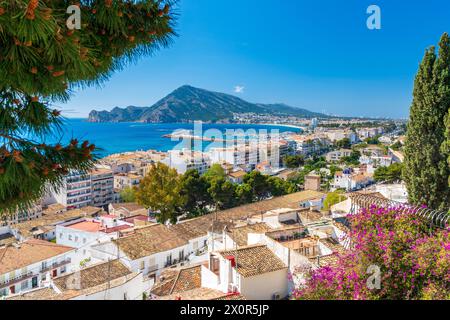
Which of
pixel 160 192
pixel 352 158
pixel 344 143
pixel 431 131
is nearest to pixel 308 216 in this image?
pixel 431 131

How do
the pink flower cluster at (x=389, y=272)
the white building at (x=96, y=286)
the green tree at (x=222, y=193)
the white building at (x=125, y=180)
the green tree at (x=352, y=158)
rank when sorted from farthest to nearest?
the green tree at (x=352, y=158)
the white building at (x=125, y=180)
the green tree at (x=222, y=193)
the white building at (x=96, y=286)
the pink flower cluster at (x=389, y=272)

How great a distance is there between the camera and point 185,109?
301 feet

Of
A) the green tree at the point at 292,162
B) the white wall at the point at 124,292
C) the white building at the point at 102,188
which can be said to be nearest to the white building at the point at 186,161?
the white building at the point at 102,188

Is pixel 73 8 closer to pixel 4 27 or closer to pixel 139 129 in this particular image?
pixel 4 27

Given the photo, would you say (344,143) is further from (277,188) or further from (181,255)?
(181,255)

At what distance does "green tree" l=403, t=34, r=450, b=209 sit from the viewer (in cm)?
673

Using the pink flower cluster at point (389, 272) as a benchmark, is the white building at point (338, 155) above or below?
below

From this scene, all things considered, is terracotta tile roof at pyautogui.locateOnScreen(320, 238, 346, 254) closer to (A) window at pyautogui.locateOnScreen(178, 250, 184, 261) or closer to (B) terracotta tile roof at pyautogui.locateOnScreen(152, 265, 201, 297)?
(B) terracotta tile roof at pyautogui.locateOnScreen(152, 265, 201, 297)

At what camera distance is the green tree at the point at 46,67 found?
171 cm

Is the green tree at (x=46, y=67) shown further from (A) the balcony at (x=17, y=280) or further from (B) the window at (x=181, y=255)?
(A) the balcony at (x=17, y=280)

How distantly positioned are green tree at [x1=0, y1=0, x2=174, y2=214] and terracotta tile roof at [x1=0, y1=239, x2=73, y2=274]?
14297mm

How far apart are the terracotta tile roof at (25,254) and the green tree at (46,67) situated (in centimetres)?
1430

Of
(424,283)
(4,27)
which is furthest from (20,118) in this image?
(424,283)

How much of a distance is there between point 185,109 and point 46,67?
90916mm
